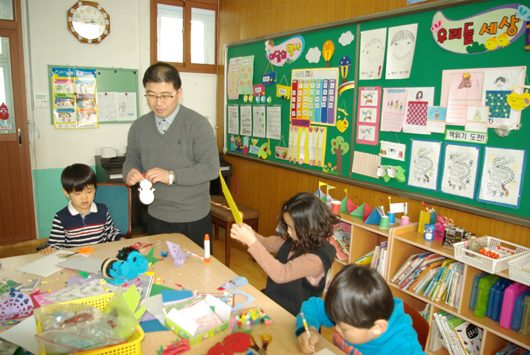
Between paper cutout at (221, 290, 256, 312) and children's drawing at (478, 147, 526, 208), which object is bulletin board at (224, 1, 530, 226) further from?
paper cutout at (221, 290, 256, 312)

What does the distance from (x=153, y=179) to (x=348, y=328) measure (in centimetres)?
124

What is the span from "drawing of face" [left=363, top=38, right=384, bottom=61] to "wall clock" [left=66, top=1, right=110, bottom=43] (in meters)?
2.88

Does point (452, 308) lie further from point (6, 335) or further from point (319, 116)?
point (6, 335)

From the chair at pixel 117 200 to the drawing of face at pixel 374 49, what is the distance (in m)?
1.85

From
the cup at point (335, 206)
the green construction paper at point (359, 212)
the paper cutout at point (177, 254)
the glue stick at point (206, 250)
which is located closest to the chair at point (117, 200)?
the paper cutout at point (177, 254)

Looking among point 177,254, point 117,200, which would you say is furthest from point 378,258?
point 117,200

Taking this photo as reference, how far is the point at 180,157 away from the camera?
2186 millimetres

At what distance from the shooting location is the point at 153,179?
1.97 meters

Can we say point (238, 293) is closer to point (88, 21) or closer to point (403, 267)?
point (403, 267)

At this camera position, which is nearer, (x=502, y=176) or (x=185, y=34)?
(x=502, y=176)

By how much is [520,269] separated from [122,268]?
1783 millimetres

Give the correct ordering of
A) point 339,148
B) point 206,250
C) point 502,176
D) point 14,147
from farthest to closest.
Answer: point 14,147 < point 339,148 < point 502,176 < point 206,250

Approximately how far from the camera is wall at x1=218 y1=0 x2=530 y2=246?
226cm

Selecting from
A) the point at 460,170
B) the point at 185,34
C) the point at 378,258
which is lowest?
the point at 378,258
